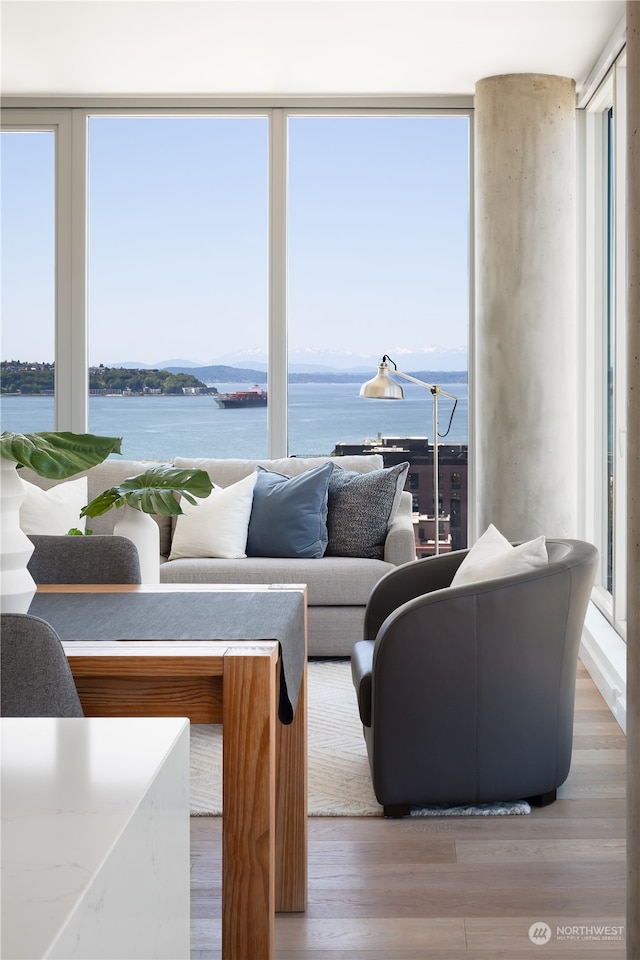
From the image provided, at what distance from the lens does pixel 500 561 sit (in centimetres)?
284

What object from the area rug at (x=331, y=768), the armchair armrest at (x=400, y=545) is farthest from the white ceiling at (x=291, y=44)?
the area rug at (x=331, y=768)

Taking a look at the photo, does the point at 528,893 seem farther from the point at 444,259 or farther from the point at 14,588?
the point at 444,259

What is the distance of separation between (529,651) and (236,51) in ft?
11.6

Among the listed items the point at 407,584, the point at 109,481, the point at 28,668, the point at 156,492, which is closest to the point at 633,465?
the point at 28,668

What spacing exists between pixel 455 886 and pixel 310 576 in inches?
85.1

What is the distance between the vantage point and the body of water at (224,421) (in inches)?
219

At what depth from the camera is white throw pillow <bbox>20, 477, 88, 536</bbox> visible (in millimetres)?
4203

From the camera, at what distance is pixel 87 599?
1997mm

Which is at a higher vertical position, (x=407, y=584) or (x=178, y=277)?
(x=178, y=277)


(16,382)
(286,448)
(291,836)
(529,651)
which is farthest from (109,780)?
(16,382)

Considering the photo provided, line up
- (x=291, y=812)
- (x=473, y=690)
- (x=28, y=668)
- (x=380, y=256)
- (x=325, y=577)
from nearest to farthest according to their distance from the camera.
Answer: (x=28, y=668)
(x=291, y=812)
(x=473, y=690)
(x=325, y=577)
(x=380, y=256)

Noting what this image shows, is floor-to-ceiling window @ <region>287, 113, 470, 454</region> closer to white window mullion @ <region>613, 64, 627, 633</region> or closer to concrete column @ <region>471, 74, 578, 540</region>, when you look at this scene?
concrete column @ <region>471, 74, 578, 540</region>

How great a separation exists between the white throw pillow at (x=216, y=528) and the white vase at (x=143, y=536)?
209cm

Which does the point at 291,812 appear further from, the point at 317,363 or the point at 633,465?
the point at 317,363
